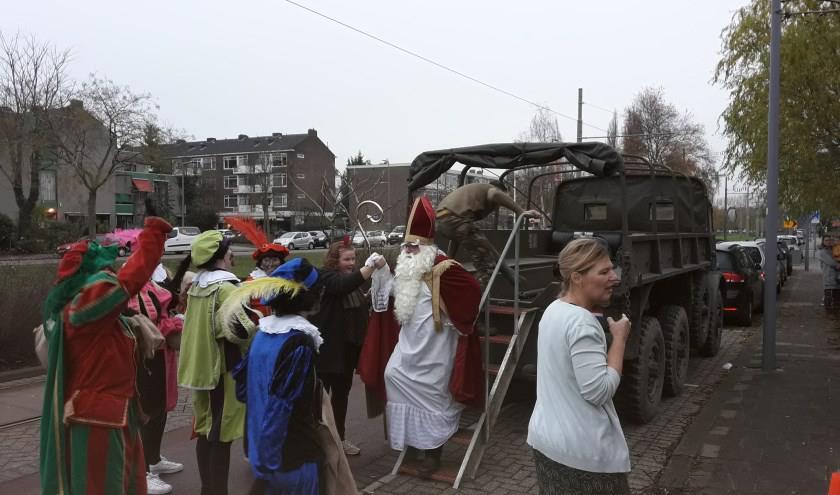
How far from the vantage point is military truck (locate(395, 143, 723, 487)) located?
5648mm

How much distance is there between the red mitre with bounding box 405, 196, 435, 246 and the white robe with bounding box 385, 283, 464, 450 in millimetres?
374

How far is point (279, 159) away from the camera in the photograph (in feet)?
251

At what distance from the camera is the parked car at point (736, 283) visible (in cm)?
1326

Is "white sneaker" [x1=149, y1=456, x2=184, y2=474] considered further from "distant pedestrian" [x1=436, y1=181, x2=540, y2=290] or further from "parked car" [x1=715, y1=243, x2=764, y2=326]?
"parked car" [x1=715, y1=243, x2=764, y2=326]

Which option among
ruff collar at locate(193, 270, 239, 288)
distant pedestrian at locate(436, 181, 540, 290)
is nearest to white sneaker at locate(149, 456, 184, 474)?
ruff collar at locate(193, 270, 239, 288)

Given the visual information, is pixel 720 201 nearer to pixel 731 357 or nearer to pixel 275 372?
pixel 731 357

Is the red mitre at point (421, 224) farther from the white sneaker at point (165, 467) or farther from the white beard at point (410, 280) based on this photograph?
the white sneaker at point (165, 467)

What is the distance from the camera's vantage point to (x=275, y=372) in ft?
10.4

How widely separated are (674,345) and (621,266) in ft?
6.76

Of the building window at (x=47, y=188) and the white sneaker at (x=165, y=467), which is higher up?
the building window at (x=47, y=188)

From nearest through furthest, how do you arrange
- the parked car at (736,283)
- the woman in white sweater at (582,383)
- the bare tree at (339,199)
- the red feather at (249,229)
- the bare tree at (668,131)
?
the woman in white sweater at (582,383)
the red feather at (249,229)
the parked car at (736,283)
the bare tree at (339,199)
the bare tree at (668,131)

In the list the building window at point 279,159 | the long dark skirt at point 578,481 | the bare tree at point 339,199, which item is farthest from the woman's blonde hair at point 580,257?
the building window at point 279,159

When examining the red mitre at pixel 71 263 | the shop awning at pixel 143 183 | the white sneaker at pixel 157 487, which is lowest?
the white sneaker at pixel 157 487

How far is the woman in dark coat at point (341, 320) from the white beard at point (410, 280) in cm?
22
